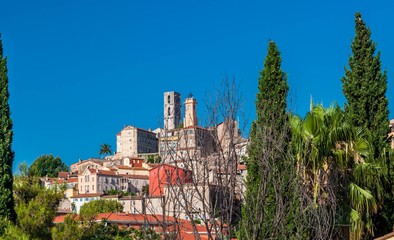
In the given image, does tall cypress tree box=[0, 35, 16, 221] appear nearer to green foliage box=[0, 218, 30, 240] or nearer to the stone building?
green foliage box=[0, 218, 30, 240]

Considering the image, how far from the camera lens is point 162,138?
977cm

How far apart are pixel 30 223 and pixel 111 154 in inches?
5946

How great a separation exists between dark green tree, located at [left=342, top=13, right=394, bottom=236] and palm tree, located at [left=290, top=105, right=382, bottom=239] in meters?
1.39

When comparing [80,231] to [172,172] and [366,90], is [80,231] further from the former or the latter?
[172,172]

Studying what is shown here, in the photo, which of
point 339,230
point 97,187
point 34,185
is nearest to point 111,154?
point 97,187

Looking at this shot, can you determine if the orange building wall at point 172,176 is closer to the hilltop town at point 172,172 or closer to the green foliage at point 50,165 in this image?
the hilltop town at point 172,172

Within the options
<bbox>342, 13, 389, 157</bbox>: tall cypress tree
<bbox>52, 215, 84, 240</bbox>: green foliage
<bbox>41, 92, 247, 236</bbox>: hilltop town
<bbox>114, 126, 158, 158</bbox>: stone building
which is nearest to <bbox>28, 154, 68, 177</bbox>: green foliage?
<bbox>41, 92, 247, 236</bbox>: hilltop town

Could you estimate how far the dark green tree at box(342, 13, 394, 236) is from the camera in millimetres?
18781

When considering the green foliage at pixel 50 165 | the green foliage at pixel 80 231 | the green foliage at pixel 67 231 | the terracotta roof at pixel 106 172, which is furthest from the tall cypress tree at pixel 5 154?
the green foliage at pixel 50 165

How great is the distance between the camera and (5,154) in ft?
68.1

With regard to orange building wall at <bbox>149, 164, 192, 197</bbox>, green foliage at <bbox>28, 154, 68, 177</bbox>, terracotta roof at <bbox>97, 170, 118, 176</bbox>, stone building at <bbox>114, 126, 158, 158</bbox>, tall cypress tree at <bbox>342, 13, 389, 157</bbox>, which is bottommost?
orange building wall at <bbox>149, 164, 192, 197</bbox>

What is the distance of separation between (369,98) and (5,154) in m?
11.5

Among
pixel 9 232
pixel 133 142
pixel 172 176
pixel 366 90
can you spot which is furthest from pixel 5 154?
pixel 133 142

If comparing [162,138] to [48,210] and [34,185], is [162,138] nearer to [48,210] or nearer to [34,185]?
[48,210]
